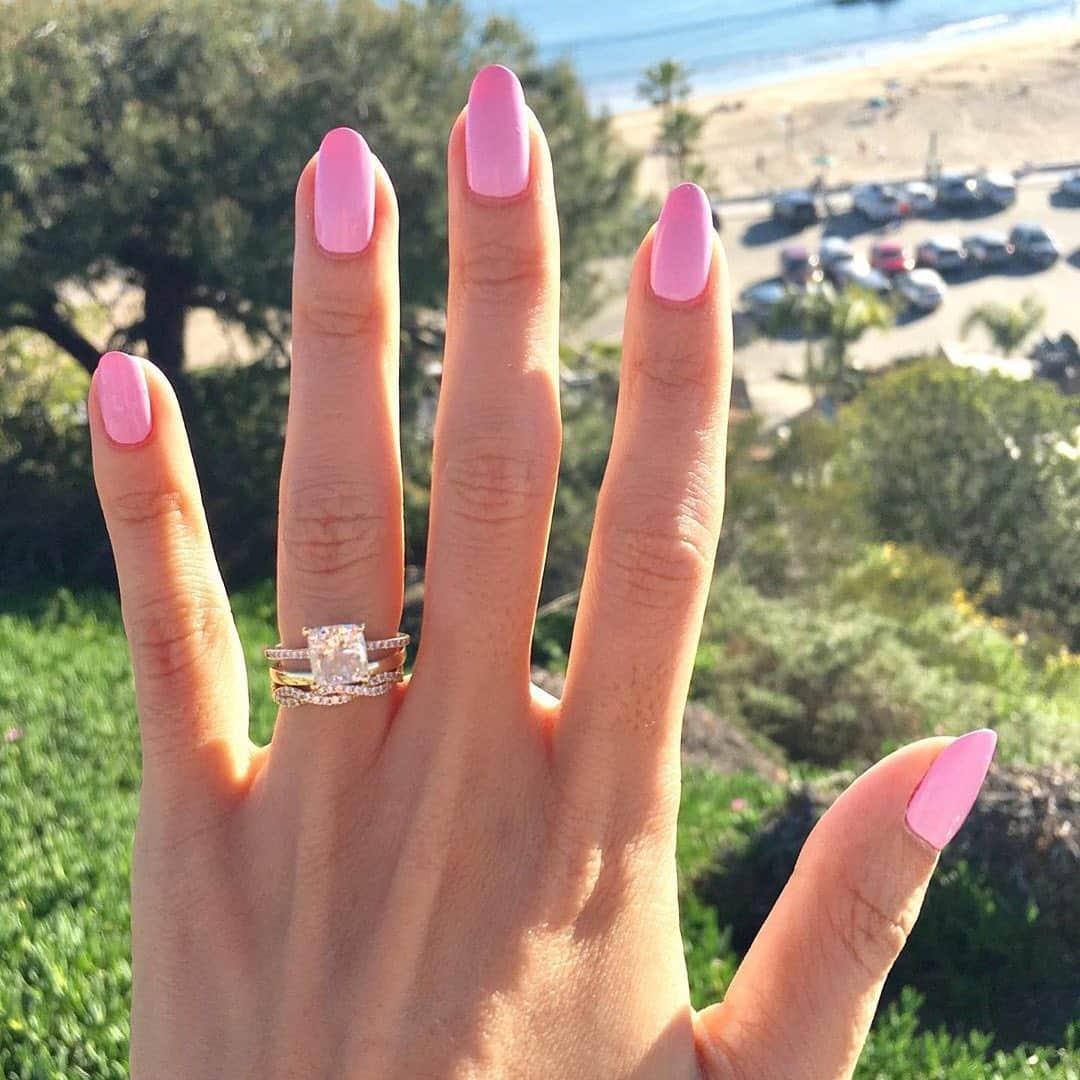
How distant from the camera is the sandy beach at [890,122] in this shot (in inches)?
1422

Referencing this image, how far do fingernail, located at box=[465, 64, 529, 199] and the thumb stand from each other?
1031mm

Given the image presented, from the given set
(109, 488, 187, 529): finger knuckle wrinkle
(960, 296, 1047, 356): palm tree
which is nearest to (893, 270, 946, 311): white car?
(960, 296, 1047, 356): palm tree

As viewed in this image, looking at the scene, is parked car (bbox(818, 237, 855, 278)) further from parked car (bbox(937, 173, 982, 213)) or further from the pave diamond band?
the pave diamond band

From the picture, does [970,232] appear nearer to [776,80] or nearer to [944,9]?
[776,80]

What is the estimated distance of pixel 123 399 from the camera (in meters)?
1.64

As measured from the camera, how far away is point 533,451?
1.62 m

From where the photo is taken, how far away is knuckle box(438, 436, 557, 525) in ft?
5.26

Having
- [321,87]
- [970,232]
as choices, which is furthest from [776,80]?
[321,87]

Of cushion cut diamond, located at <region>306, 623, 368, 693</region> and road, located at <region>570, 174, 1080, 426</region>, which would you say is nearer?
cushion cut diamond, located at <region>306, 623, 368, 693</region>

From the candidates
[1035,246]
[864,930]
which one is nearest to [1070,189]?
[1035,246]

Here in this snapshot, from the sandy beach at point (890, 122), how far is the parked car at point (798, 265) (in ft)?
14.4

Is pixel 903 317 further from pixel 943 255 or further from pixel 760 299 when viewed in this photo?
pixel 760 299

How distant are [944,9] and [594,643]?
235 ft

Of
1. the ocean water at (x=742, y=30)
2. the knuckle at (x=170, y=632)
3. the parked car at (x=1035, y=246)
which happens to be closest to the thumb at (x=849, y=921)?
the knuckle at (x=170, y=632)
